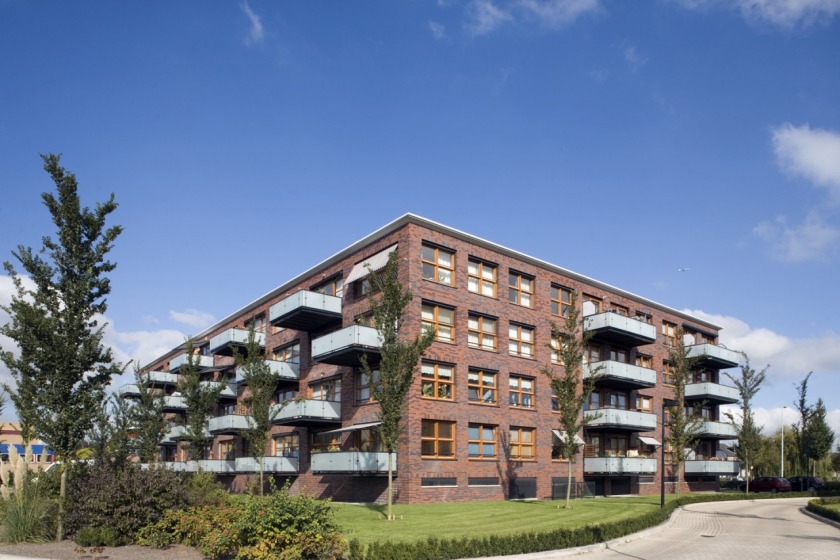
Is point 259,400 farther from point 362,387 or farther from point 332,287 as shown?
point 332,287

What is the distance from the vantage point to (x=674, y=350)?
150ft

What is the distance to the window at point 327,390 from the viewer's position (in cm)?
3747

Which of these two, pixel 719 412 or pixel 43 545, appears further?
pixel 719 412

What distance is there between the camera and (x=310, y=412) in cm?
3506

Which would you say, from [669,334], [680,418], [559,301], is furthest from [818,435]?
[559,301]

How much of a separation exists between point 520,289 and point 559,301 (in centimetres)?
347

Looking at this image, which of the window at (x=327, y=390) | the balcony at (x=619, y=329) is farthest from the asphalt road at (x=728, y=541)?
the window at (x=327, y=390)

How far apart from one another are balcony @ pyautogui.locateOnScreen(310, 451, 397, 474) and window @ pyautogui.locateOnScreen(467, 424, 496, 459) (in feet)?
15.0

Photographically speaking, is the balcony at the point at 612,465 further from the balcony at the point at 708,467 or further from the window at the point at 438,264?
the window at the point at 438,264

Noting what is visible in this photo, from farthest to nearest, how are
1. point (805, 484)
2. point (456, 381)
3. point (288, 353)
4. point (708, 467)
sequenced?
point (805, 484), point (708, 467), point (288, 353), point (456, 381)

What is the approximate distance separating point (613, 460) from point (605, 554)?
23.0m

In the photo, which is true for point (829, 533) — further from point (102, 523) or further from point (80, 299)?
point (80, 299)

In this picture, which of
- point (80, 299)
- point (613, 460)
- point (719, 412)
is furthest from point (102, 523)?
point (719, 412)

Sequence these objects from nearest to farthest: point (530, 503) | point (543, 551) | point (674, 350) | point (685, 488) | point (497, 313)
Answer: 1. point (543, 551)
2. point (530, 503)
3. point (497, 313)
4. point (674, 350)
5. point (685, 488)
